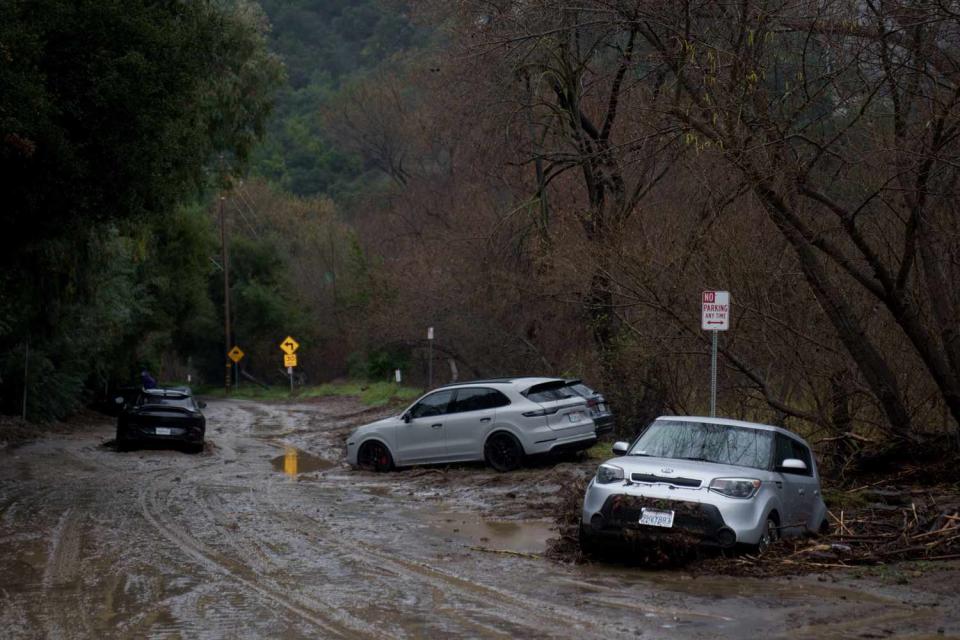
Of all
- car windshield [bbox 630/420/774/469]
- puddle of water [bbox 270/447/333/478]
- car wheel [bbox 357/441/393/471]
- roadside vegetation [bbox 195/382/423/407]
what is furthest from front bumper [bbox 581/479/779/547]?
roadside vegetation [bbox 195/382/423/407]

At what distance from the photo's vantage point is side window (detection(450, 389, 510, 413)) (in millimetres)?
18892

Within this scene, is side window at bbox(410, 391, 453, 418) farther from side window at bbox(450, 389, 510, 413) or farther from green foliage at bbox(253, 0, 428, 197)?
green foliage at bbox(253, 0, 428, 197)

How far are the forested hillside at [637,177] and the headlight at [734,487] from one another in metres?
4.52

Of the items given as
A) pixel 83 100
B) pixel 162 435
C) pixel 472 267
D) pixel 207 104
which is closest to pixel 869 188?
pixel 83 100

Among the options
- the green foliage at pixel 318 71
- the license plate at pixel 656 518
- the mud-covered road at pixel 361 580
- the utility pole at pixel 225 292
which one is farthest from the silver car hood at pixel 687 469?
the green foliage at pixel 318 71

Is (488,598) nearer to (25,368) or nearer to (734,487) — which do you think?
(734,487)

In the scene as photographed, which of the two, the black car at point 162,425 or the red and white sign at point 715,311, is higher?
the red and white sign at point 715,311

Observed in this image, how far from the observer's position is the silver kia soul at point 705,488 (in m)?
10.3

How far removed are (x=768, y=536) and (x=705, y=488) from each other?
2.73 feet

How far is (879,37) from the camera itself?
12.8m

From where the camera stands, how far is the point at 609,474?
10.9 metres

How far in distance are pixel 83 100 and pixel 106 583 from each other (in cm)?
737

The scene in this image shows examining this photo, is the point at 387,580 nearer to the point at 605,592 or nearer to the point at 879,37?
the point at 605,592

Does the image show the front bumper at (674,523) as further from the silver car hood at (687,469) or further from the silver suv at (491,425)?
the silver suv at (491,425)
